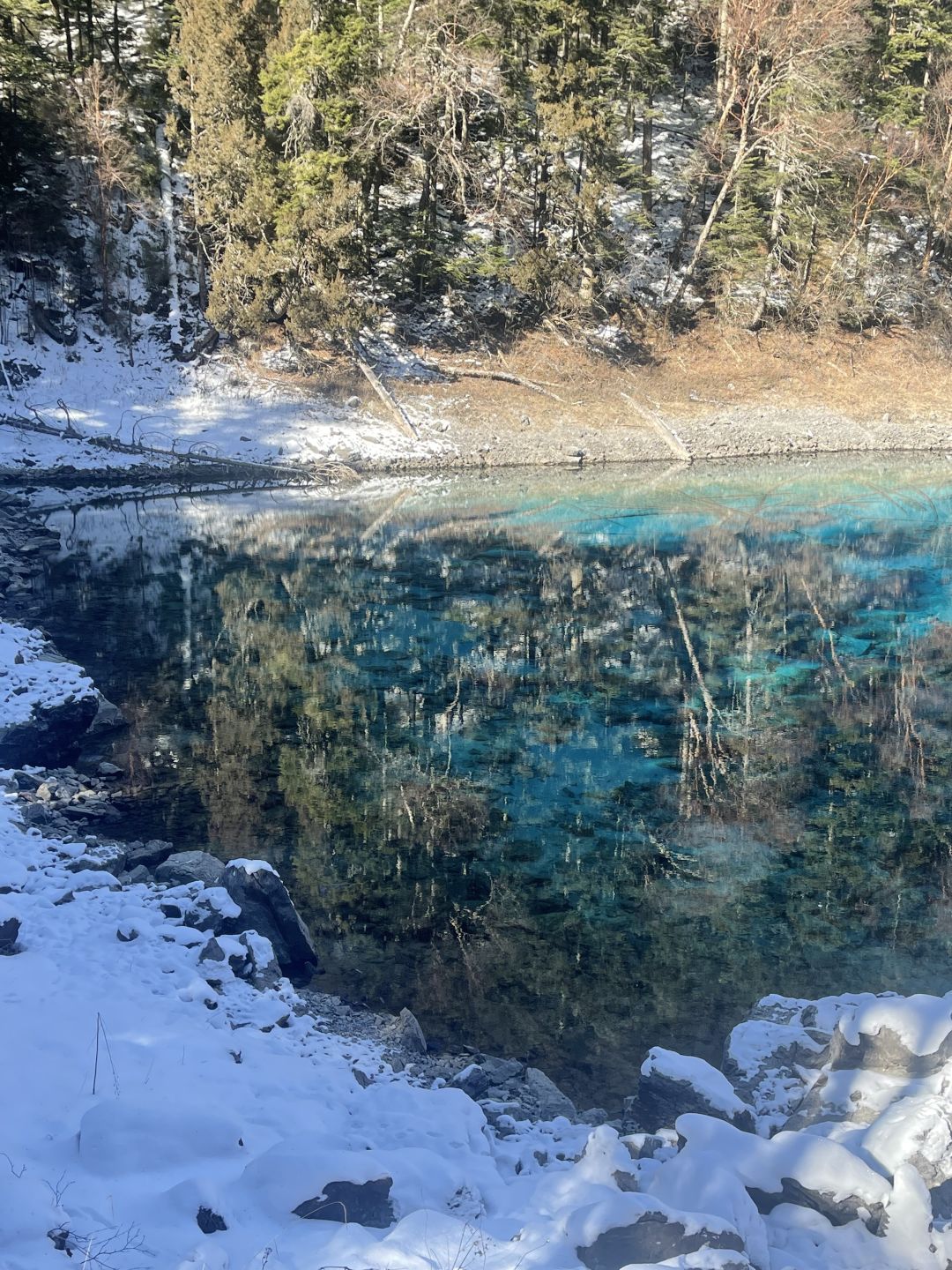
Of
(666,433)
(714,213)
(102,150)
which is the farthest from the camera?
(714,213)

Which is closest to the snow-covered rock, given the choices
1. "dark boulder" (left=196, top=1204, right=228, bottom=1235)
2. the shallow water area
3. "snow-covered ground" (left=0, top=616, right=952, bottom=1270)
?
the shallow water area

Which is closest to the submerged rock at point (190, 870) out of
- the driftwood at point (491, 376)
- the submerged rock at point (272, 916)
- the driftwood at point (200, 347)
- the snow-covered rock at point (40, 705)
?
the submerged rock at point (272, 916)

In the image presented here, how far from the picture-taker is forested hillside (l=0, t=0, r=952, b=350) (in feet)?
96.4

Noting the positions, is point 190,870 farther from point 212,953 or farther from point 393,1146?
point 393,1146

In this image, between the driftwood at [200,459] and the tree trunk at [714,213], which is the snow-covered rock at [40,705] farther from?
the tree trunk at [714,213]

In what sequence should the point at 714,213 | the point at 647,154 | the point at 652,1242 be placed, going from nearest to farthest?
the point at 652,1242 < the point at 714,213 < the point at 647,154

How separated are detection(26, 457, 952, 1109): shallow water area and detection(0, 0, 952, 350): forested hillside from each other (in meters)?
13.8

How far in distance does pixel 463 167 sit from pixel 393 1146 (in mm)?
32165

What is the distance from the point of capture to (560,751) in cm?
1029

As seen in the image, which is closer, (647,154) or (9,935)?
(9,935)

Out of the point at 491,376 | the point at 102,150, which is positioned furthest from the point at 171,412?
the point at 491,376

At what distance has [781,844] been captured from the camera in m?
8.42

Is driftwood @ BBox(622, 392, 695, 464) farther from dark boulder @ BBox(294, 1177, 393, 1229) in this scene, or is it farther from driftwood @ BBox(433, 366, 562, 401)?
dark boulder @ BBox(294, 1177, 393, 1229)

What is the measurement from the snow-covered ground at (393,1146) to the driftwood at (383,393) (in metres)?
24.8
